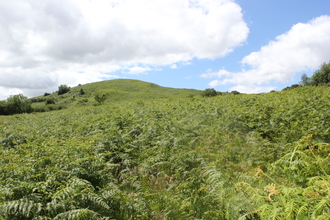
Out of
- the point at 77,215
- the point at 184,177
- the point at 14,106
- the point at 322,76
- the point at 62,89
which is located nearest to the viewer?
the point at 77,215

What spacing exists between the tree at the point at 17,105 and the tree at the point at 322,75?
233ft

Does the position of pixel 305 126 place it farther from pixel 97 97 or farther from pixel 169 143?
pixel 97 97

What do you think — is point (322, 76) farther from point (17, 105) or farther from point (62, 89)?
point (62, 89)

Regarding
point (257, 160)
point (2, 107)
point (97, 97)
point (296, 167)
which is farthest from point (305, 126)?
point (2, 107)

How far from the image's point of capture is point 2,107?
57031mm

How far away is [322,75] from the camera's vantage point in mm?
36125

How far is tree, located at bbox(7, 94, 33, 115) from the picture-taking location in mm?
57722

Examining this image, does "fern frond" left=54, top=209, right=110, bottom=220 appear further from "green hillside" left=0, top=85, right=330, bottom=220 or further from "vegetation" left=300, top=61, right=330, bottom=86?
"vegetation" left=300, top=61, right=330, bottom=86

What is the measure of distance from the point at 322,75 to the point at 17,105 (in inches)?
2930

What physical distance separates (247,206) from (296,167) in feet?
4.04

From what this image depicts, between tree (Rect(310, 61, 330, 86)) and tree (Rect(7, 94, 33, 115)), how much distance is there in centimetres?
7100

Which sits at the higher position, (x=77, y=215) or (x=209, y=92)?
(x=209, y=92)

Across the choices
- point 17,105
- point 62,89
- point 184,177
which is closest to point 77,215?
point 184,177

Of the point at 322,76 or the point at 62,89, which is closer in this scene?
the point at 322,76
